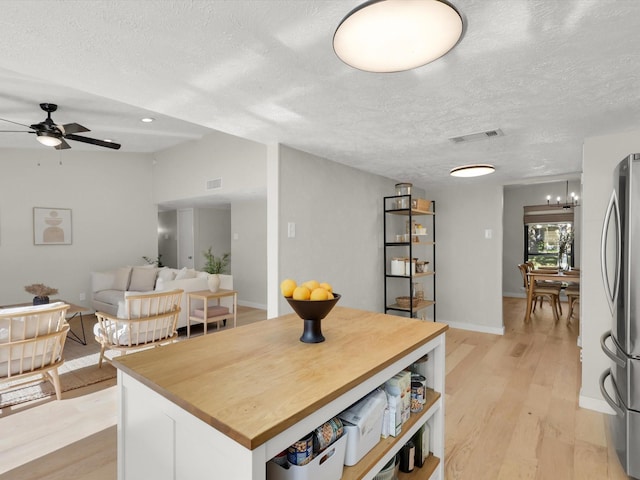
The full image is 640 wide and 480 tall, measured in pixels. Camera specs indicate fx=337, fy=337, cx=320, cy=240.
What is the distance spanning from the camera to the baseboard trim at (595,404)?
2594 mm

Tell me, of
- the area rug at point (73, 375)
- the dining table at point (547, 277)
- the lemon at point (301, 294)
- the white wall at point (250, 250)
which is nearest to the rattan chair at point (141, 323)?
the area rug at point (73, 375)

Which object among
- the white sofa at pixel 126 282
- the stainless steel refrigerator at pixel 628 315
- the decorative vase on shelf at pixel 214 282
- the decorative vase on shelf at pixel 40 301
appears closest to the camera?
the stainless steel refrigerator at pixel 628 315

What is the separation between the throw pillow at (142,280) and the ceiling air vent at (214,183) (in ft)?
6.37

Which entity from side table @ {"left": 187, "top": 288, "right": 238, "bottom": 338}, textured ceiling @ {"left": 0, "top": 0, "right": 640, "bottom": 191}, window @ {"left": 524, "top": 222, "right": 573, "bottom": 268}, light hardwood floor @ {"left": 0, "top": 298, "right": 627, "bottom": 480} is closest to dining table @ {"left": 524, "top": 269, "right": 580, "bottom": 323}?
light hardwood floor @ {"left": 0, "top": 298, "right": 627, "bottom": 480}

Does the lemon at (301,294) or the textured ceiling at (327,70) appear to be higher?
the textured ceiling at (327,70)

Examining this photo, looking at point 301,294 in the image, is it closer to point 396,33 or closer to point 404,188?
point 396,33

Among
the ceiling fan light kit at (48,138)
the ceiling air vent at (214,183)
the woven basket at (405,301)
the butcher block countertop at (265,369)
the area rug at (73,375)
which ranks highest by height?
the ceiling fan light kit at (48,138)

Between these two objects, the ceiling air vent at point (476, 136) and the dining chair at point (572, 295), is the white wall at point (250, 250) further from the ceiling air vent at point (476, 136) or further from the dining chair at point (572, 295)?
the dining chair at point (572, 295)

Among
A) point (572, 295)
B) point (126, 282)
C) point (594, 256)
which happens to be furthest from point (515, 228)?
point (126, 282)

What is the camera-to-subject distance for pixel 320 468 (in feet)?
3.16

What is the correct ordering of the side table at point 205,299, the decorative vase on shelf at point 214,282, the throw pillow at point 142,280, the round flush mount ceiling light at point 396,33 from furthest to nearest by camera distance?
the throw pillow at point 142,280
the decorative vase on shelf at point 214,282
the side table at point 205,299
the round flush mount ceiling light at point 396,33

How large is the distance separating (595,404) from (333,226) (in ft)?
8.54

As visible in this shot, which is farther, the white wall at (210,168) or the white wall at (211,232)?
the white wall at (211,232)

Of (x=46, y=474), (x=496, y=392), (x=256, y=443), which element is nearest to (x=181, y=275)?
(x=46, y=474)
